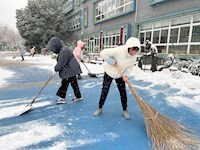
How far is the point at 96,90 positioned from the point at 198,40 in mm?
6121

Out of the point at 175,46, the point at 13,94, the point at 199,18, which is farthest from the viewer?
the point at 175,46

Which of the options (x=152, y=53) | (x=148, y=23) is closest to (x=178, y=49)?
(x=152, y=53)

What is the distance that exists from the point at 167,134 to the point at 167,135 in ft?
0.06

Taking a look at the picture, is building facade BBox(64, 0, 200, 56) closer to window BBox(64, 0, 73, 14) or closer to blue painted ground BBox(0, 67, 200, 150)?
blue painted ground BBox(0, 67, 200, 150)

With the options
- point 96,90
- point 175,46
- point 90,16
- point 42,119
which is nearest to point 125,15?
point 175,46

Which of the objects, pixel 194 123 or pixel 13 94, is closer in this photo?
pixel 194 123

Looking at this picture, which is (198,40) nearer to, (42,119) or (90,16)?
(42,119)

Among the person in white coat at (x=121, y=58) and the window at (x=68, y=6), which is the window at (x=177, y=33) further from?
the window at (x=68, y=6)

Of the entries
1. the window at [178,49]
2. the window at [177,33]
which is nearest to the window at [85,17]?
the window at [177,33]

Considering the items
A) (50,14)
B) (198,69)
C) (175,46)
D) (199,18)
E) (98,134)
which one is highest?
(50,14)

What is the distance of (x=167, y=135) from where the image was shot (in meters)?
2.34

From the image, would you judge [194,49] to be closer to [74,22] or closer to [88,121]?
[88,121]

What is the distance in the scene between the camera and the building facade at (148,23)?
856 centimetres

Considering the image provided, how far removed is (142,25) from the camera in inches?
471
